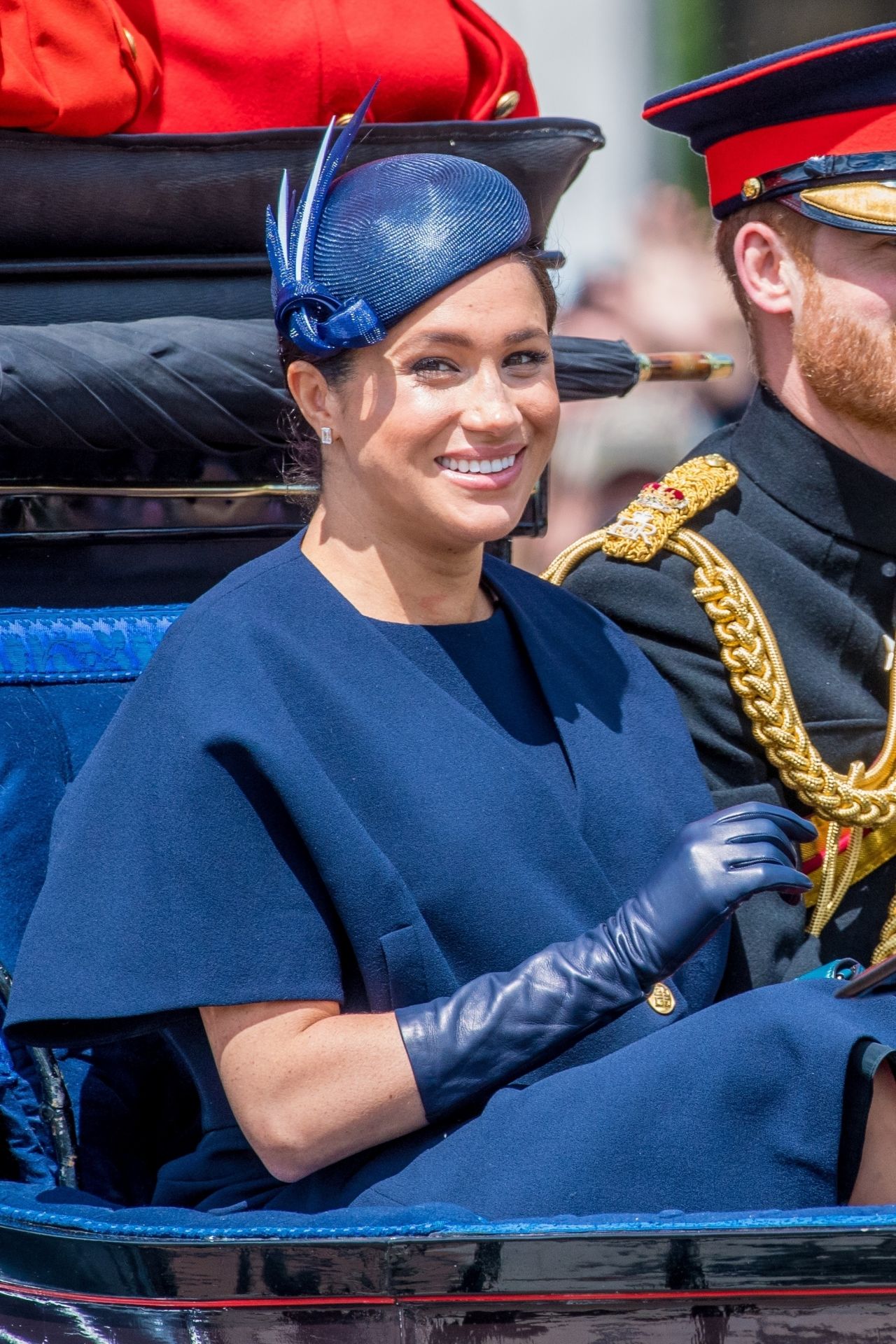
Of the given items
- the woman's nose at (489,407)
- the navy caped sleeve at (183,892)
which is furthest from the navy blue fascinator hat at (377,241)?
the navy caped sleeve at (183,892)

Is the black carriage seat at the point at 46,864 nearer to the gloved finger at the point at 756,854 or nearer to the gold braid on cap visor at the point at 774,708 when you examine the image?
the gold braid on cap visor at the point at 774,708

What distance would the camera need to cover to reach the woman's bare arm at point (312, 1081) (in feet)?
5.43

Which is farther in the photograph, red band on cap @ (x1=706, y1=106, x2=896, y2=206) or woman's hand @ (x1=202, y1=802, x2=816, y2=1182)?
red band on cap @ (x1=706, y1=106, x2=896, y2=206)

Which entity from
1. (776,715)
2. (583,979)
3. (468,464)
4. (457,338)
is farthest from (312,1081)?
(776,715)

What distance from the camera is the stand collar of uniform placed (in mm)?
2340

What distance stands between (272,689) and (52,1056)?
1.65 feet

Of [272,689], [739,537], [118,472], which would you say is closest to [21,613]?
[118,472]

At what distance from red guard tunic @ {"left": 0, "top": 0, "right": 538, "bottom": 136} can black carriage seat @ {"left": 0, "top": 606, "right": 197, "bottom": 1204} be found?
2.03 feet

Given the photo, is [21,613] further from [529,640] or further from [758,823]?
[758,823]

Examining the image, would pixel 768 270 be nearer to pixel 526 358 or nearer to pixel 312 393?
pixel 526 358

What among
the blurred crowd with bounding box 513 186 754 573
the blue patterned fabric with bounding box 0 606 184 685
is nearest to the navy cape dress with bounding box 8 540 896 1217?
the blue patterned fabric with bounding box 0 606 184 685

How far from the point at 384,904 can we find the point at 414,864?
0.06 meters

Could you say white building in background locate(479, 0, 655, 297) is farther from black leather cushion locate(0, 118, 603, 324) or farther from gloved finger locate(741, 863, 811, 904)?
gloved finger locate(741, 863, 811, 904)

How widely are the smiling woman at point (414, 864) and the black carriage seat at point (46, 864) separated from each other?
0.57ft
